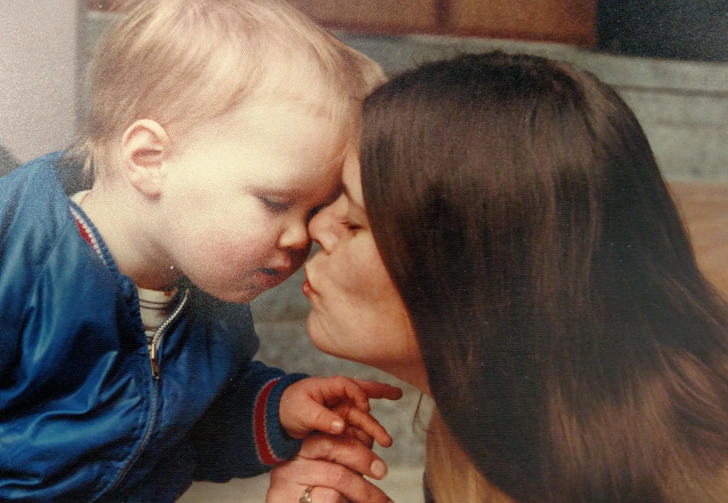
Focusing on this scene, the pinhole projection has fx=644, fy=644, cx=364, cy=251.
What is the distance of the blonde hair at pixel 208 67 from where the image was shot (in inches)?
25.6

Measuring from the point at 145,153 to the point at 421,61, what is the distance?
31 centimetres

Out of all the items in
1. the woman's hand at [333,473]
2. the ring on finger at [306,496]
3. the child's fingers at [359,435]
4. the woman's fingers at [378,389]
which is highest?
the woman's fingers at [378,389]

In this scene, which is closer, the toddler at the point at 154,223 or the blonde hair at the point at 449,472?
the toddler at the point at 154,223

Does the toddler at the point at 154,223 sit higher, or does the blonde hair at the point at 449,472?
the toddler at the point at 154,223

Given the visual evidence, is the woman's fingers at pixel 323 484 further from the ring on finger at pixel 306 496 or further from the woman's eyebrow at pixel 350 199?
the woman's eyebrow at pixel 350 199

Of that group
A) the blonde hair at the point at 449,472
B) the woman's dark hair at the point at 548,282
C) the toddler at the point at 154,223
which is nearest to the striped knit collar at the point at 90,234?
the toddler at the point at 154,223

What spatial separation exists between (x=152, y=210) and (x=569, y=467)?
533 millimetres

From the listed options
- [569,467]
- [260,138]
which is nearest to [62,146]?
[260,138]

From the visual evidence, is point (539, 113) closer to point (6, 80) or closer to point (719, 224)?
point (719, 224)

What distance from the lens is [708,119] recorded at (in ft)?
2.55

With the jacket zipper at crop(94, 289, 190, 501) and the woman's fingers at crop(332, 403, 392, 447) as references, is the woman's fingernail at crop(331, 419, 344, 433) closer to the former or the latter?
the woman's fingers at crop(332, 403, 392, 447)

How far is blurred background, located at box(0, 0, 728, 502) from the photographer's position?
0.70 m

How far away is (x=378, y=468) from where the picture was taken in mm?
755

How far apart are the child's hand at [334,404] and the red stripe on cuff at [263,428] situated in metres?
0.02
